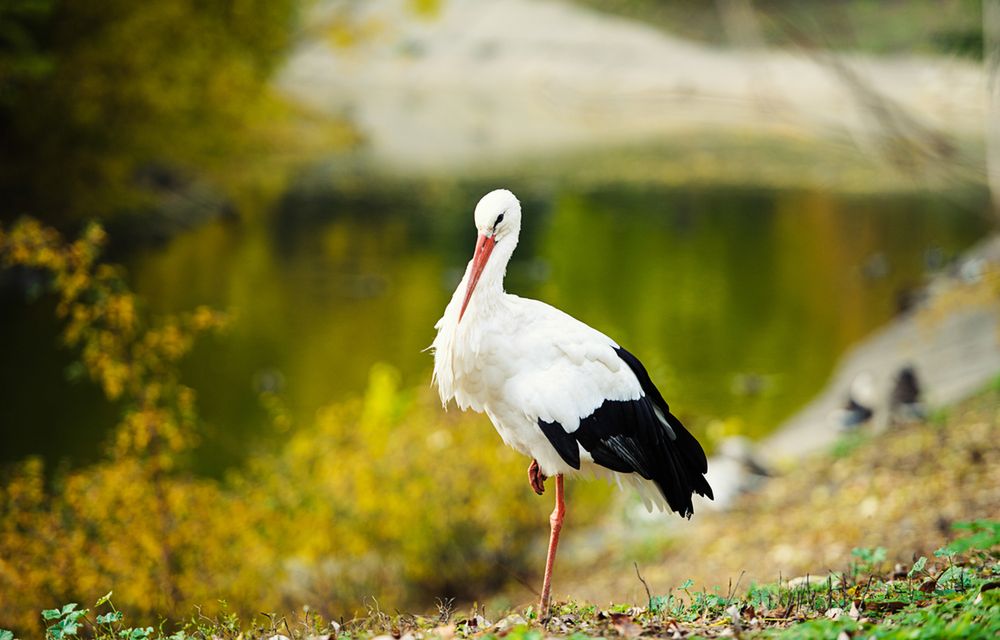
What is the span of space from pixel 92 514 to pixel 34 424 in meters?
5.62

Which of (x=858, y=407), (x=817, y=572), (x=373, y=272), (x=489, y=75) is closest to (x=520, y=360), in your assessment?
(x=817, y=572)

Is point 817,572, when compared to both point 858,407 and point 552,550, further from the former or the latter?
point 858,407

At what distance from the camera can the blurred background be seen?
295 inches

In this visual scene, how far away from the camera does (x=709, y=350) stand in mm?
16703

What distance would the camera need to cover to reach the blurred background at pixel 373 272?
750 centimetres

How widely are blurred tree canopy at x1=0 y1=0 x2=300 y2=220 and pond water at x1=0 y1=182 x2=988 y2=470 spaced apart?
6.73ft

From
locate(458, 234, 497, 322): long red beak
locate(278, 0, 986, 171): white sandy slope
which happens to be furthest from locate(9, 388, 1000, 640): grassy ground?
locate(278, 0, 986, 171): white sandy slope

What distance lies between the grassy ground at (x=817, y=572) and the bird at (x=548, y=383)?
534 millimetres

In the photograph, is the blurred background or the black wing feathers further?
the blurred background

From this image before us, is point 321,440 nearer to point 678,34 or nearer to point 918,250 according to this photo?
point 918,250

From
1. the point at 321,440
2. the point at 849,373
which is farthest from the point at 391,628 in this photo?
the point at 849,373

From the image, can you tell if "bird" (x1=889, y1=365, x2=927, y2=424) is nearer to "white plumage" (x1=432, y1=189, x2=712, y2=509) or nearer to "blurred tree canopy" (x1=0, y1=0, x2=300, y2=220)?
"white plumage" (x1=432, y1=189, x2=712, y2=509)

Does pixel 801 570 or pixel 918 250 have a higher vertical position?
pixel 918 250

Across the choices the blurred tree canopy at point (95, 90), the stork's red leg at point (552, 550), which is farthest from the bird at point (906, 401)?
the blurred tree canopy at point (95, 90)
